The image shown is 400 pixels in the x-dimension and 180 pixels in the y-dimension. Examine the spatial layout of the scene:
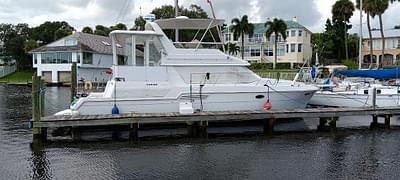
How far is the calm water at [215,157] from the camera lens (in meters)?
12.7

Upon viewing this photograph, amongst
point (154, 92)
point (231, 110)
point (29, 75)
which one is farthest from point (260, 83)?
point (29, 75)

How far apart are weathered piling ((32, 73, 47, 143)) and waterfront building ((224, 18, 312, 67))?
→ 184ft

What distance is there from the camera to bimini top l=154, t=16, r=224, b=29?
829 inches

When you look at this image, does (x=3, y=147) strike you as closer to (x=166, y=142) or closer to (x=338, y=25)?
(x=166, y=142)

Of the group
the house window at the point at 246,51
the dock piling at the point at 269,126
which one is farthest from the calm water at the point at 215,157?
the house window at the point at 246,51

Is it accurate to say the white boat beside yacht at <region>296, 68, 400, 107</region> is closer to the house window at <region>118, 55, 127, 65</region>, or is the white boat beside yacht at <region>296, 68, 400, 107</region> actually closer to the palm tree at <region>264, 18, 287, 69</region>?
the house window at <region>118, 55, 127, 65</region>

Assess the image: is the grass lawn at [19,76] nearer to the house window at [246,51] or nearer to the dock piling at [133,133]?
the house window at [246,51]

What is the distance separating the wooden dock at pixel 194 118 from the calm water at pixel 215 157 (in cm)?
72

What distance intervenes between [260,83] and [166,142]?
19.3ft

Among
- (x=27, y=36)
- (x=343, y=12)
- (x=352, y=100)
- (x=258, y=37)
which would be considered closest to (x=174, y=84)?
(x=352, y=100)

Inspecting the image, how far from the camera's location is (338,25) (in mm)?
68500

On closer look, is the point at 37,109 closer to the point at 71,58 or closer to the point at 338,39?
the point at 71,58

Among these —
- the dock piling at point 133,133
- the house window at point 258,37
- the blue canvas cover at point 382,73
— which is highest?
the house window at point 258,37

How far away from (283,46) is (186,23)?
2136 inches
